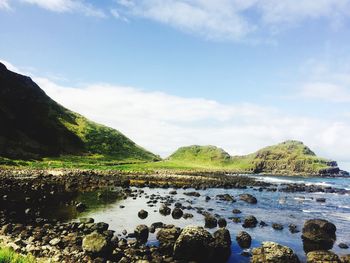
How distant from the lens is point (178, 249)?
2323 cm

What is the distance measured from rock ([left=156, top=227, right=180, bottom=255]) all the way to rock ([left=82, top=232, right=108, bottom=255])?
4174 mm

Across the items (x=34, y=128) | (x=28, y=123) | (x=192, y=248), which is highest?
(x=28, y=123)

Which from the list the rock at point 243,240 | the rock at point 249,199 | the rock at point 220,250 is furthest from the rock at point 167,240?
the rock at point 249,199

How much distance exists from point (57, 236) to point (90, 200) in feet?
72.0

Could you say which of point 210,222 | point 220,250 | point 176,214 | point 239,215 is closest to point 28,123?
point 176,214

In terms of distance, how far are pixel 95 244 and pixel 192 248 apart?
20.7 feet

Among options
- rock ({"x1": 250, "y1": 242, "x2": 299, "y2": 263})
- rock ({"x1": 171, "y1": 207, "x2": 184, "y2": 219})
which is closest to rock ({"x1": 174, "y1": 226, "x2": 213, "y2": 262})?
rock ({"x1": 250, "y1": 242, "x2": 299, "y2": 263})

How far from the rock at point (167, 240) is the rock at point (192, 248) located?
117 centimetres

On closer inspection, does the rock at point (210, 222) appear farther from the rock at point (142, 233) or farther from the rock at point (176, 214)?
the rock at point (142, 233)

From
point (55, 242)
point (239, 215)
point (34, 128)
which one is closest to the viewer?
point (55, 242)

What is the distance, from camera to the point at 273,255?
2222cm

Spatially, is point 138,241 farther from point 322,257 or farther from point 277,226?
point 277,226

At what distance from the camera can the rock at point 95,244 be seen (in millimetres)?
22250

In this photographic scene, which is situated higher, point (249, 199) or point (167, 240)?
point (249, 199)
